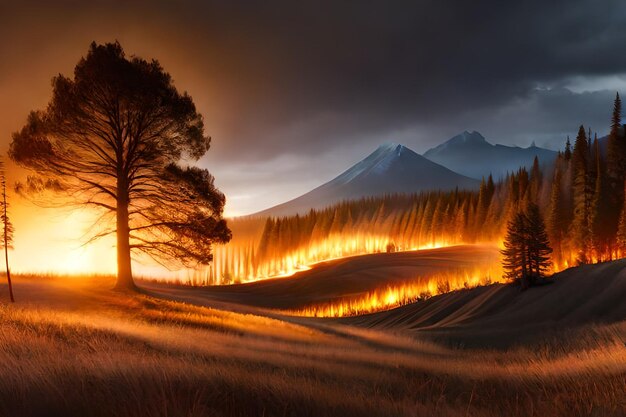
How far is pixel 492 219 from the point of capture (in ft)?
285

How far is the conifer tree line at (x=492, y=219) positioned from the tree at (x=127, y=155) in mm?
22125

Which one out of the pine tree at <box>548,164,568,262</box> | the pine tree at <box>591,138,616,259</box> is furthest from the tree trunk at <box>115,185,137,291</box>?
the pine tree at <box>548,164,568,262</box>

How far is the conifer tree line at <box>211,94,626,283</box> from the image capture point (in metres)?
53.2

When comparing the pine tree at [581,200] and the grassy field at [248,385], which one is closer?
the grassy field at [248,385]

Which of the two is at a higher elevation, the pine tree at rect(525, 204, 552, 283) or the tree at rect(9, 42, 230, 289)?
the tree at rect(9, 42, 230, 289)

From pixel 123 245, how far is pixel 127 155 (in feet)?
16.3

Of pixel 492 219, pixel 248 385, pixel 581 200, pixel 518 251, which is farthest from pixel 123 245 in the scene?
pixel 492 219

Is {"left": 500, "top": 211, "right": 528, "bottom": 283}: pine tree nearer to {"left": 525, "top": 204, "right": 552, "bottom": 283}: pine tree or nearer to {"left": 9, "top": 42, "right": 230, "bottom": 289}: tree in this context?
{"left": 525, "top": 204, "right": 552, "bottom": 283}: pine tree

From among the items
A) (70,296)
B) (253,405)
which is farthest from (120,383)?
(70,296)

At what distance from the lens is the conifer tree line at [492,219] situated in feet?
175

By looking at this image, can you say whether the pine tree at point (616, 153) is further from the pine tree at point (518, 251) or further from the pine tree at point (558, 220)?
the pine tree at point (518, 251)

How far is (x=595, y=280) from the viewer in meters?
24.1

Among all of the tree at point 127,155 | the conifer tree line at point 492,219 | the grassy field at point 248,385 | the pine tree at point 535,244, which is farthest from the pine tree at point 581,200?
the grassy field at point 248,385

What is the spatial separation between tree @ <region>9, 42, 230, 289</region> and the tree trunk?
50mm
